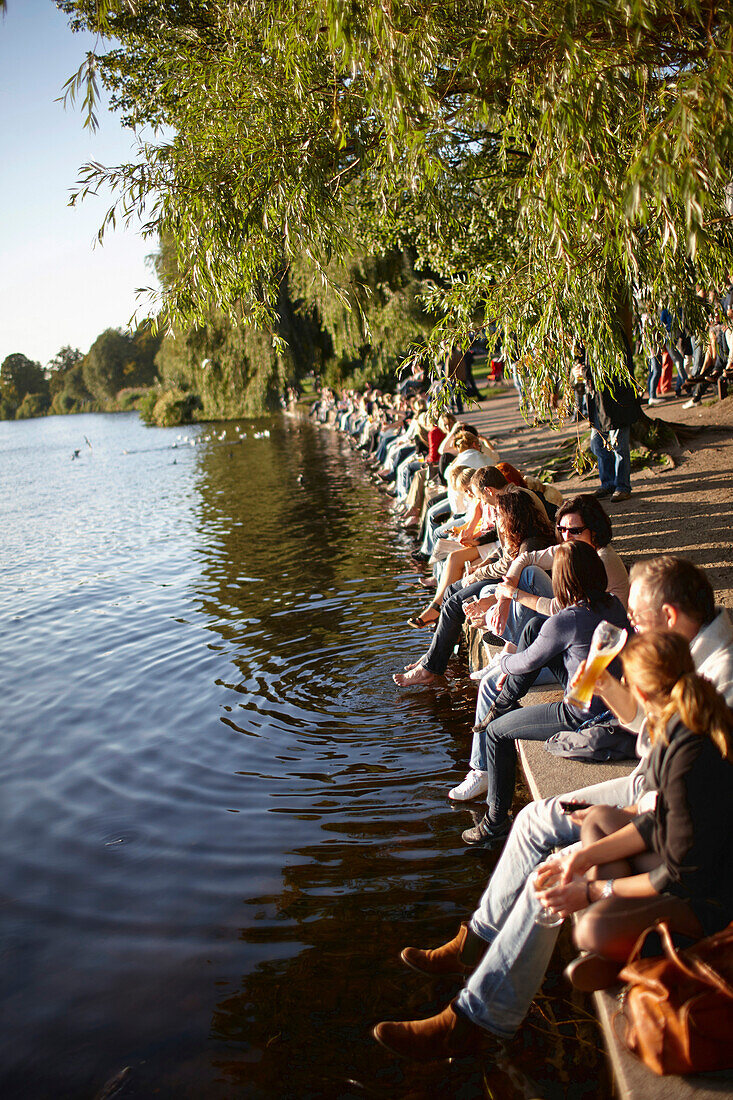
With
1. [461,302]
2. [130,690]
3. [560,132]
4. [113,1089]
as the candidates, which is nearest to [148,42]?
[461,302]

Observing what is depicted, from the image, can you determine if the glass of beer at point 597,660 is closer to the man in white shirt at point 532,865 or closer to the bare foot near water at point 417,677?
the man in white shirt at point 532,865

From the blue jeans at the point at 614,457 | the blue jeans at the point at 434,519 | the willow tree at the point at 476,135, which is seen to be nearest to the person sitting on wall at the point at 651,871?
the willow tree at the point at 476,135

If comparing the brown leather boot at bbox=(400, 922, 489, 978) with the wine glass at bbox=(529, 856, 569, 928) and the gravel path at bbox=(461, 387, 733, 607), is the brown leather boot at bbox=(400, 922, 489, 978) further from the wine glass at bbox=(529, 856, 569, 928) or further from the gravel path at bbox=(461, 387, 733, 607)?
the gravel path at bbox=(461, 387, 733, 607)

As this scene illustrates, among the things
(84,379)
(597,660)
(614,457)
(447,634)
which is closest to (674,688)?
(597,660)

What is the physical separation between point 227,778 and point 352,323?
17.8m

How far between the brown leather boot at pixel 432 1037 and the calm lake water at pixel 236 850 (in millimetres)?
58

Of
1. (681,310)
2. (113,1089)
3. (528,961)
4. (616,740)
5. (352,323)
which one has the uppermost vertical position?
(352,323)

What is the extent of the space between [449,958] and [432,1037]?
1.28ft

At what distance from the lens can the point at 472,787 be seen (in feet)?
15.2

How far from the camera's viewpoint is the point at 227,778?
18.3 feet

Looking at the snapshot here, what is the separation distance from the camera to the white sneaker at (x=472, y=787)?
4.59 meters

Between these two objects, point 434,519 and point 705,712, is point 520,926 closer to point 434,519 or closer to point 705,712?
point 705,712

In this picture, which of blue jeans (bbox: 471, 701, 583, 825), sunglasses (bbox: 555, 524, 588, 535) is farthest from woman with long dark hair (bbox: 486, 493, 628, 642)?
blue jeans (bbox: 471, 701, 583, 825)

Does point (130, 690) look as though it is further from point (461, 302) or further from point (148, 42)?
point (148, 42)
